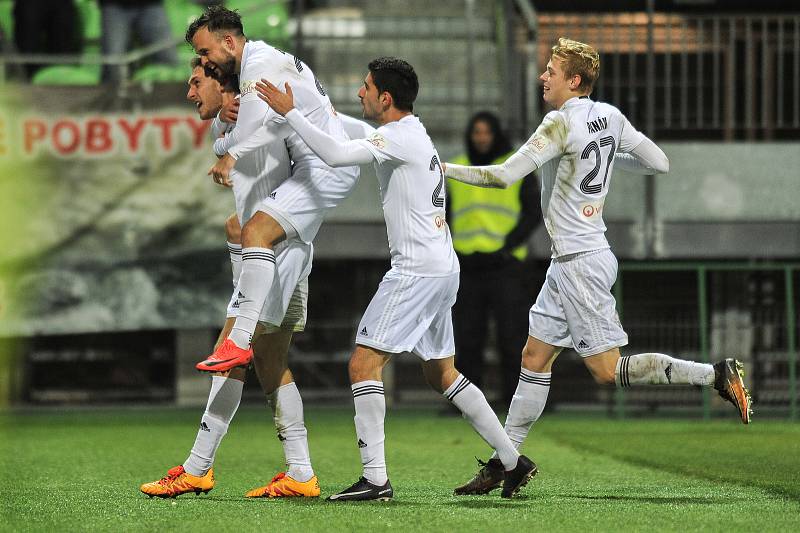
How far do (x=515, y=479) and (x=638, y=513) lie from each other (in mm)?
677

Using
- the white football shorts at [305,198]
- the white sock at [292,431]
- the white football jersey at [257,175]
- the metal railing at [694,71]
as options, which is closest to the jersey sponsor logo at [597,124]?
the white football shorts at [305,198]

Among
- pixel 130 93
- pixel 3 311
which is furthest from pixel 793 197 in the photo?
pixel 3 311

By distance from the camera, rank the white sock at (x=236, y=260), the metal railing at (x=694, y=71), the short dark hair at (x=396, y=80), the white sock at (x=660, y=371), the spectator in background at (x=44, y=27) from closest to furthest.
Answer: the short dark hair at (x=396, y=80) → the white sock at (x=660, y=371) → the white sock at (x=236, y=260) → the metal railing at (x=694, y=71) → the spectator in background at (x=44, y=27)

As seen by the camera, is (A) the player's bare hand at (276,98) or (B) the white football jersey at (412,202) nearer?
(A) the player's bare hand at (276,98)

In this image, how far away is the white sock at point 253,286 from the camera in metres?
6.04

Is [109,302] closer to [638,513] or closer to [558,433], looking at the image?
[558,433]

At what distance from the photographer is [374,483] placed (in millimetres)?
6102

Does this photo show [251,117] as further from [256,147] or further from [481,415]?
[481,415]

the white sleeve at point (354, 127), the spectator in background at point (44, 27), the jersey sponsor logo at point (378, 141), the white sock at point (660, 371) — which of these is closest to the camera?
the jersey sponsor logo at point (378, 141)

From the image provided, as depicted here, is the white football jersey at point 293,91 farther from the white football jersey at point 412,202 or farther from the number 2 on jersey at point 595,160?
the number 2 on jersey at point 595,160

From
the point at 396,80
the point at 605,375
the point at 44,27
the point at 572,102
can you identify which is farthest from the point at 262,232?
the point at 44,27

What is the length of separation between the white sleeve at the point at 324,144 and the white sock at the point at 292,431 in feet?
3.87

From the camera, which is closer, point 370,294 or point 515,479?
point 515,479

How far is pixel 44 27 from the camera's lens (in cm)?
1354
